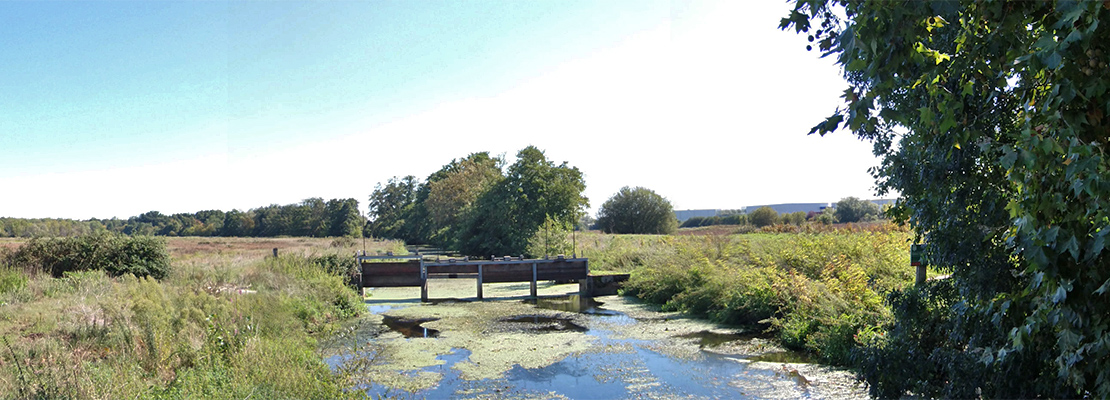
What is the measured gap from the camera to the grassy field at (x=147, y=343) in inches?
183

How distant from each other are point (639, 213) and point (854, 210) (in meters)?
13.9

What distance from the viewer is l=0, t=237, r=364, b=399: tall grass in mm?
4660

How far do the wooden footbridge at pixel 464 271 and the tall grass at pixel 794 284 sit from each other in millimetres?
1895

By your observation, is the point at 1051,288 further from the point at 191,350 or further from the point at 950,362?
the point at 191,350

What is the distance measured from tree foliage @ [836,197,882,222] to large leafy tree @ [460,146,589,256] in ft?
70.8

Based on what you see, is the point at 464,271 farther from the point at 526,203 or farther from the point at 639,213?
the point at 639,213

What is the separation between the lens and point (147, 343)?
5.75 meters

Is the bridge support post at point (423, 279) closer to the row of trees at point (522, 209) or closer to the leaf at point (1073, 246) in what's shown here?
the row of trees at point (522, 209)

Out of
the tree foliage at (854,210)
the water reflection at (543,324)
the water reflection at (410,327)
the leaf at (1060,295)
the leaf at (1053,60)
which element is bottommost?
the water reflection at (543,324)

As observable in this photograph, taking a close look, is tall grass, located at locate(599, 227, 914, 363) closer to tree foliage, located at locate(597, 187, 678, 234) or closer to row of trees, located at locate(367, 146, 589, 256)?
row of trees, located at locate(367, 146, 589, 256)

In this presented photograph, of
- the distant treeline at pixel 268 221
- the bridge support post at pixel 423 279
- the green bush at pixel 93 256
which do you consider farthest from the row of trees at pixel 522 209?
the distant treeline at pixel 268 221

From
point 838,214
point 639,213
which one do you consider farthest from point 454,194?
point 838,214

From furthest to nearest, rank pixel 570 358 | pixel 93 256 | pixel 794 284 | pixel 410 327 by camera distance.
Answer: pixel 410 327 < pixel 93 256 < pixel 794 284 < pixel 570 358

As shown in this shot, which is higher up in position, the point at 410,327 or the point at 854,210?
the point at 854,210
